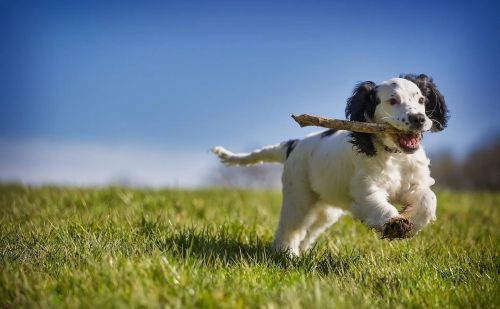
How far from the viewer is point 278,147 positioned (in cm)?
578

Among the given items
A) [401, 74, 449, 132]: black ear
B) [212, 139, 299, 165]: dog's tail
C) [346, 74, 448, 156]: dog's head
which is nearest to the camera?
[346, 74, 448, 156]: dog's head

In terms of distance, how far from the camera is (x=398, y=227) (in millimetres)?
3955

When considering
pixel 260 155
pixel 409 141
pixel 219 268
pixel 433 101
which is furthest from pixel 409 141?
pixel 260 155

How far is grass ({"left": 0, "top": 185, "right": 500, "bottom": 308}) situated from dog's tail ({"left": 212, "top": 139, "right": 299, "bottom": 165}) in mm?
727

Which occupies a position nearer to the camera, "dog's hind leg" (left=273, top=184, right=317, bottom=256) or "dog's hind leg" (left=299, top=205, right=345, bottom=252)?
"dog's hind leg" (left=273, top=184, right=317, bottom=256)

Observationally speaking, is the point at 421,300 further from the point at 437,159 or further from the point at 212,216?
the point at 437,159

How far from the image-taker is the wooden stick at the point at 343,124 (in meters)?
4.18

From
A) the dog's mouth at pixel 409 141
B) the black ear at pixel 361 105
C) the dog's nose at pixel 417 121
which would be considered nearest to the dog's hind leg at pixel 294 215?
the black ear at pixel 361 105

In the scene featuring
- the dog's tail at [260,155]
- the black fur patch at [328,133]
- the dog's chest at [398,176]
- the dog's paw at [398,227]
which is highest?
the black fur patch at [328,133]

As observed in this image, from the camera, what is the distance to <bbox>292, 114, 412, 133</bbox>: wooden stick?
4.18 meters

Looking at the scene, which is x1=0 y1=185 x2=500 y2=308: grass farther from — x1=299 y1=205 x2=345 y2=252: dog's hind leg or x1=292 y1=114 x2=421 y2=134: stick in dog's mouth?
x1=292 y1=114 x2=421 y2=134: stick in dog's mouth

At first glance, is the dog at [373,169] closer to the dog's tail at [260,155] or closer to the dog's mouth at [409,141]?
the dog's mouth at [409,141]

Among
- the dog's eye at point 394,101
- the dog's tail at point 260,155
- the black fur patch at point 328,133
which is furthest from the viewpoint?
the dog's tail at point 260,155

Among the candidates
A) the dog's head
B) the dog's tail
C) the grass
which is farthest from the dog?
the grass
